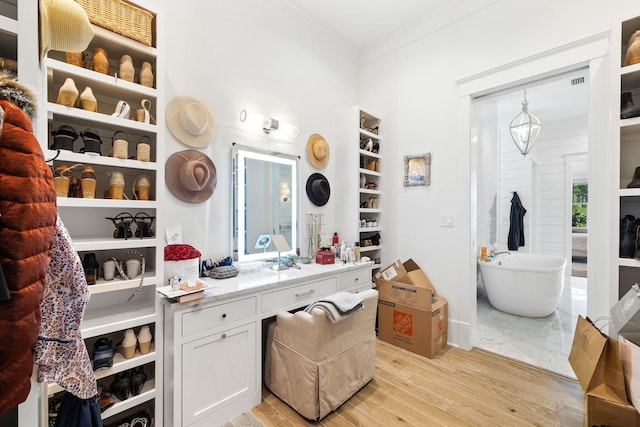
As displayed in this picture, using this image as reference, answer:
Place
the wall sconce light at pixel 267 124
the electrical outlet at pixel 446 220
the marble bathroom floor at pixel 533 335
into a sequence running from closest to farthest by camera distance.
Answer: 1. the wall sconce light at pixel 267 124
2. the marble bathroom floor at pixel 533 335
3. the electrical outlet at pixel 446 220

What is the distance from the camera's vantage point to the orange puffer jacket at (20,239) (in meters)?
0.60

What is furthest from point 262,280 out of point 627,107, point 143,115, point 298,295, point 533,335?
point 533,335

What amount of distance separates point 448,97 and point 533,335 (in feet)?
8.43

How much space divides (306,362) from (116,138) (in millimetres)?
1736

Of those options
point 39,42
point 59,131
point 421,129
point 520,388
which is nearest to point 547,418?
point 520,388

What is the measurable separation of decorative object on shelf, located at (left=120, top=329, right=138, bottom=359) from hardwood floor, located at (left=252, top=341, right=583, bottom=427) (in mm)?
840

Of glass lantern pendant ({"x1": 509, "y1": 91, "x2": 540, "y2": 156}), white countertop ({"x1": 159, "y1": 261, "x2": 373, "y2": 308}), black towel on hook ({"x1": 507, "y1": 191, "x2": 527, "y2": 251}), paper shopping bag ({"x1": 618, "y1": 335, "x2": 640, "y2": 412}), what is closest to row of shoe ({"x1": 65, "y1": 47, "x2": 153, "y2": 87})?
white countertop ({"x1": 159, "y1": 261, "x2": 373, "y2": 308})

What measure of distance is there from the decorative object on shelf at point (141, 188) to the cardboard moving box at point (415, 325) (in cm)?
223

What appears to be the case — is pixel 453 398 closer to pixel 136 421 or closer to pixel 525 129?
pixel 136 421

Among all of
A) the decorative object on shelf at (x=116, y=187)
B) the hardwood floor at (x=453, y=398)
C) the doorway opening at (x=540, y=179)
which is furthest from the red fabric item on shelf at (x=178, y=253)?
the doorway opening at (x=540, y=179)

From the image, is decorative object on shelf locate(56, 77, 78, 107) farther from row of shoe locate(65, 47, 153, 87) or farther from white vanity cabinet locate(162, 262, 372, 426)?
white vanity cabinet locate(162, 262, 372, 426)

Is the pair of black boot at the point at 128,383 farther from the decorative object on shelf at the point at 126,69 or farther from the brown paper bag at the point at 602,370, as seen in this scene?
the brown paper bag at the point at 602,370

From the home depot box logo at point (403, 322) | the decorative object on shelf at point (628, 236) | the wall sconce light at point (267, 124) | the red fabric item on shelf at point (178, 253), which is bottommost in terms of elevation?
the home depot box logo at point (403, 322)

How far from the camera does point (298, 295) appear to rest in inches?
Answer: 83.3
